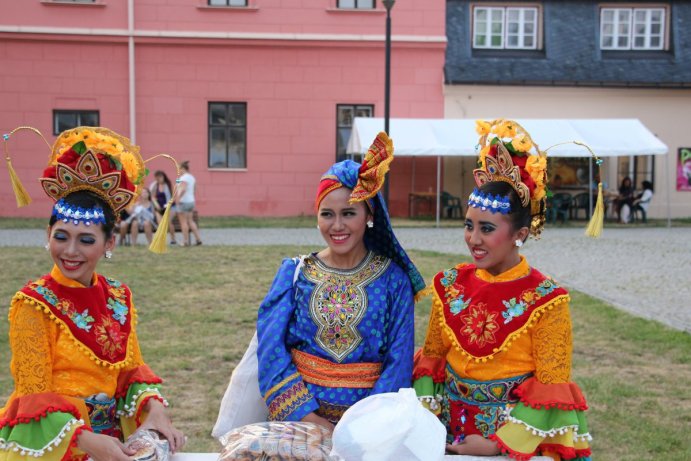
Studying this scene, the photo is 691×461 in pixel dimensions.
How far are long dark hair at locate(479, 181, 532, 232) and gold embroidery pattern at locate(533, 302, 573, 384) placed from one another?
1.12 ft

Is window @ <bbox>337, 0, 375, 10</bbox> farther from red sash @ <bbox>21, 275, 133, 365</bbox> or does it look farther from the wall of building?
red sash @ <bbox>21, 275, 133, 365</bbox>

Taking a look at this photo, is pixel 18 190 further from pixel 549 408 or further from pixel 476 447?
pixel 549 408

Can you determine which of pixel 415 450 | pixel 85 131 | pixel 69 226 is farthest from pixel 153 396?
pixel 415 450

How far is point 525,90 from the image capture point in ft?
71.7

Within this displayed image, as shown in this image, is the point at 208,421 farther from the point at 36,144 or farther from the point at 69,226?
the point at 36,144

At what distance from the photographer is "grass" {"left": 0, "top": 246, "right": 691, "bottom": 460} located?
520cm

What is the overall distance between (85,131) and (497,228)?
5.14 feet

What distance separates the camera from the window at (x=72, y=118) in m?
21.1

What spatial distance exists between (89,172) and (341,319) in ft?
3.56

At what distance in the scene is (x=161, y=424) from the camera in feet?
10.6

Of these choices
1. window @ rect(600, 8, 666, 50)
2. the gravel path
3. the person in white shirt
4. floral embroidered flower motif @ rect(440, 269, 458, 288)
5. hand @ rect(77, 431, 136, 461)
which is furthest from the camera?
window @ rect(600, 8, 666, 50)

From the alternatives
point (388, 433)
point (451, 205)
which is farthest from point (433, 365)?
point (451, 205)

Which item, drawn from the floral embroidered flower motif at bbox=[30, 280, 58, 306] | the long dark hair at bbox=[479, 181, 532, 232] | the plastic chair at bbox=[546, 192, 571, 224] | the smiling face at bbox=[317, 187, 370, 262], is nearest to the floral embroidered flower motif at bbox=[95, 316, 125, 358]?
the floral embroidered flower motif at bbox=[30, 280, 58, 306]

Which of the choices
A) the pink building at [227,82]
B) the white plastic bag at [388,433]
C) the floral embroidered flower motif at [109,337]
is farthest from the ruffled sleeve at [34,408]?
the pink building at [227,82]
